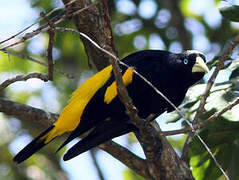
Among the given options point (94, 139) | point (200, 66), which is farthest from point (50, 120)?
point (200, 66)

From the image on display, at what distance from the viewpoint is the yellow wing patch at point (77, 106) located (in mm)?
3287

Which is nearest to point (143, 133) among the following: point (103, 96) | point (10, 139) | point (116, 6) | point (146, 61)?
point (103, 96)

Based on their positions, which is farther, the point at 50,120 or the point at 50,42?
the point at 50,120

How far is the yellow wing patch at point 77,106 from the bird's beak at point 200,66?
2.24 ft

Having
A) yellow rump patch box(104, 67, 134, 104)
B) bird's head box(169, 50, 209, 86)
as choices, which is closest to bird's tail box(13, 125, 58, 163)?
yellow rump patch box(104, 67, 134, 104)

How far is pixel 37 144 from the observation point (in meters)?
3.34

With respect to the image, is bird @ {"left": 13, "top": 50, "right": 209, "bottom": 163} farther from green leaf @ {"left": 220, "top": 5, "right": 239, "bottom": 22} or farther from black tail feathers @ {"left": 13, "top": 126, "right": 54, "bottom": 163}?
green leaf @ {"left": 220, "top": 5, "right": 239, "bottom": 22}

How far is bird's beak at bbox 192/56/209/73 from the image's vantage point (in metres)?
3.38

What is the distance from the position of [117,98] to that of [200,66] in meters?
0.70

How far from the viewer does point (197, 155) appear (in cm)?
352

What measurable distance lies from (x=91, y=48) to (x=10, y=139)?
2212mm

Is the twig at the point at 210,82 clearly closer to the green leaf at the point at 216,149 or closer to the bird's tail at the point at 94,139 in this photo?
the green leaf at the point at 216,149

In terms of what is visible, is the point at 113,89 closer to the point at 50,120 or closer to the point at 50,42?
the point at 50,120

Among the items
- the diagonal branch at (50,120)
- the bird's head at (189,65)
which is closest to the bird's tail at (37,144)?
the diagonal branch at (50,120)
